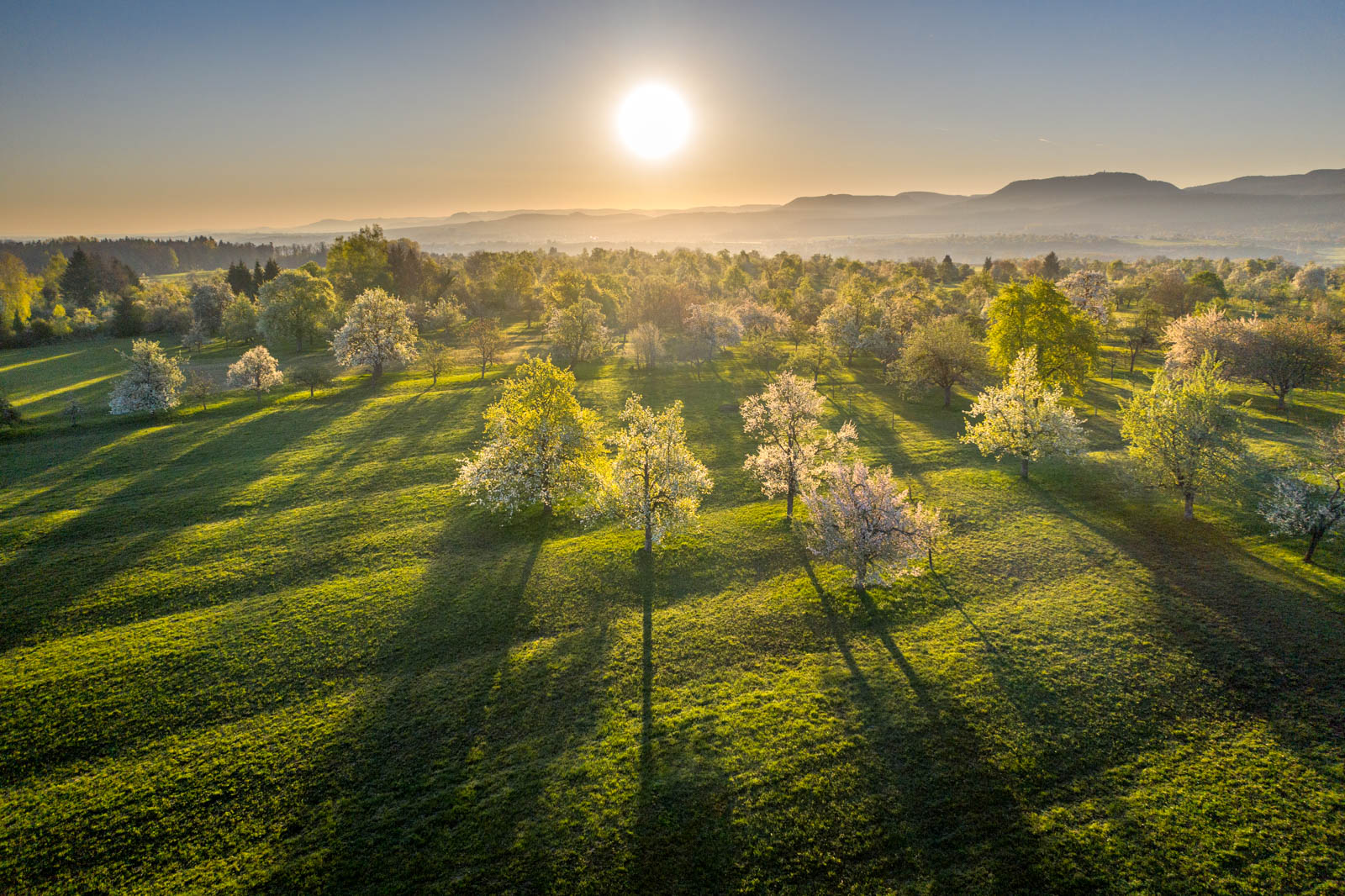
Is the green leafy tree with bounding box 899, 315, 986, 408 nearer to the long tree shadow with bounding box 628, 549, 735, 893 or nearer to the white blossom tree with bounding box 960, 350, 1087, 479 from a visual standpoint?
the white blossom tree with bounding box 960, 350, 1087, 479

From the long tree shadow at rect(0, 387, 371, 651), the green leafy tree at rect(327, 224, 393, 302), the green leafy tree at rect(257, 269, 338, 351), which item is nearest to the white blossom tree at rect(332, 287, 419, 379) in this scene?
the long tree shadow at rect(0, 387, 371, 651)

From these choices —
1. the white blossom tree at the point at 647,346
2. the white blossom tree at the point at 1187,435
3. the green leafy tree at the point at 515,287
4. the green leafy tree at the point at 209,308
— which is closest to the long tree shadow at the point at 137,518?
the white blossom tree at the point at 647,346

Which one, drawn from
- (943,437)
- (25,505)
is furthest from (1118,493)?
(25,505)

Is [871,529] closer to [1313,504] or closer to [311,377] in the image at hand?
[1313,504]

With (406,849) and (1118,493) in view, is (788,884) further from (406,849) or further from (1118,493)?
(1118,493)

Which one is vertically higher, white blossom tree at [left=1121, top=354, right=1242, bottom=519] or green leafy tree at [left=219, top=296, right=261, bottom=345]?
green leafy tree at [left=219, top=296, right=261, bottom=345]

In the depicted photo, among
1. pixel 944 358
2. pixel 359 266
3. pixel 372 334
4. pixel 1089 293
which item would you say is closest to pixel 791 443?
pixel 944 358

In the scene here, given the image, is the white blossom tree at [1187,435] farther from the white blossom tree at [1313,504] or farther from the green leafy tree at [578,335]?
the green leafy tree at [578,335]
